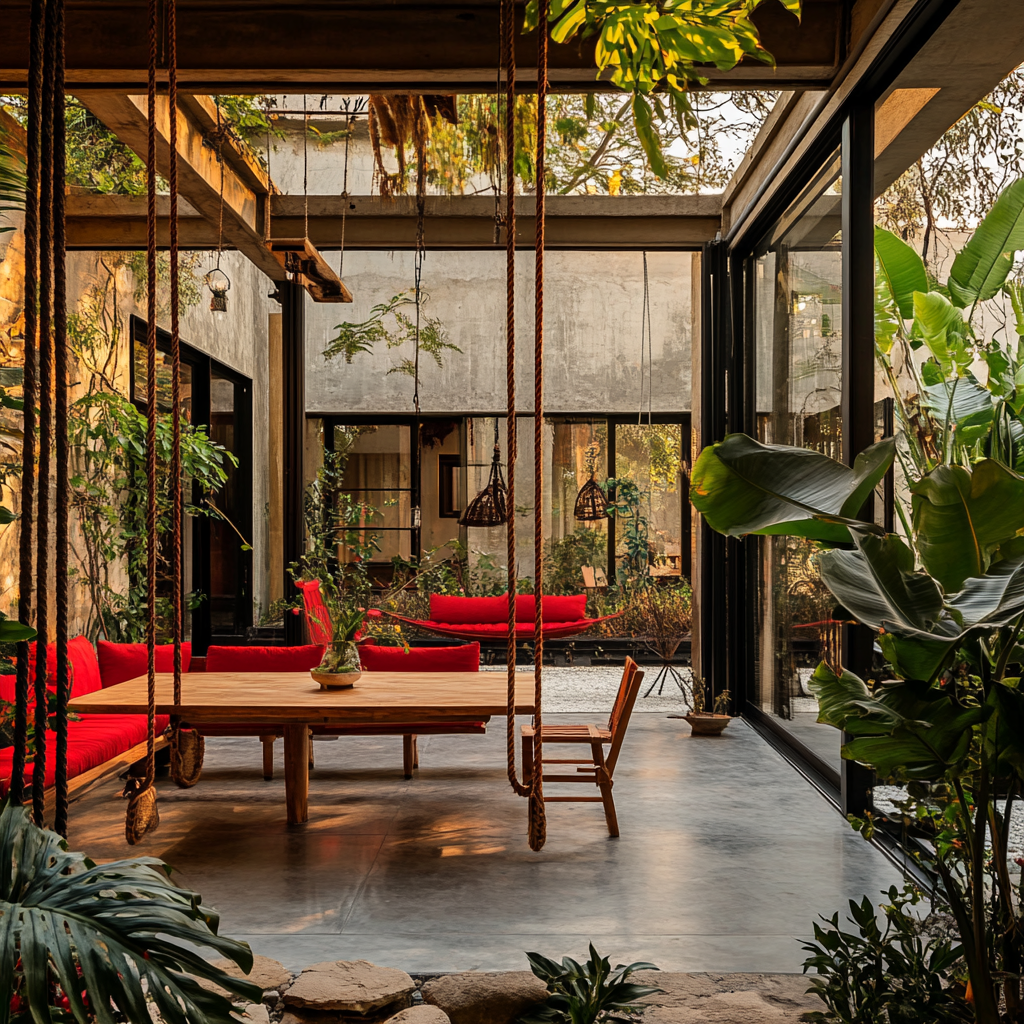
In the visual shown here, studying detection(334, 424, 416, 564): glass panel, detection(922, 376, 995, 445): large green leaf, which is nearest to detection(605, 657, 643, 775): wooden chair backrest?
detection(922, 376, 995, 445): large green leaf

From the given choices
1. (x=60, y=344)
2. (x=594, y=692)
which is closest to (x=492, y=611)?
(x=594, y=692)

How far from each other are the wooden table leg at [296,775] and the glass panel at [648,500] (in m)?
7.01

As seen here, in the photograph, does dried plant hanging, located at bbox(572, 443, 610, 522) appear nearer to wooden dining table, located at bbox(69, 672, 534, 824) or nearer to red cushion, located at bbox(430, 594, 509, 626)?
red cushion, located at bbox(430, 594, 509, 626)

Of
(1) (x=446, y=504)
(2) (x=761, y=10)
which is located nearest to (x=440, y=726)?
(2) (x=761, y=10)

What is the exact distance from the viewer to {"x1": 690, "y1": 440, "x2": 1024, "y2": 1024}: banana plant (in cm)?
196

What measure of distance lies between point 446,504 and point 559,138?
565 centimetres

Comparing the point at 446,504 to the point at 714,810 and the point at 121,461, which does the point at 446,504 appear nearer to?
the point at 121,461

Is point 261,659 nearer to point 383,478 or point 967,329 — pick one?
point 967,329

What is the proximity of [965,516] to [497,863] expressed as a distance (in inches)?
103

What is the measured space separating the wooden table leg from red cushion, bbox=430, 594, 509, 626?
16.7ft

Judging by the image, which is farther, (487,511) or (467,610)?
(467,610)

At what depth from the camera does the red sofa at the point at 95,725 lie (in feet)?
13.1

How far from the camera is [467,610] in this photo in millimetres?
9555

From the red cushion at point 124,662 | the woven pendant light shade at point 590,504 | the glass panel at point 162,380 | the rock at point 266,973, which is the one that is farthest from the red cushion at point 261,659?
the woven pendant light shade at point 590,504
